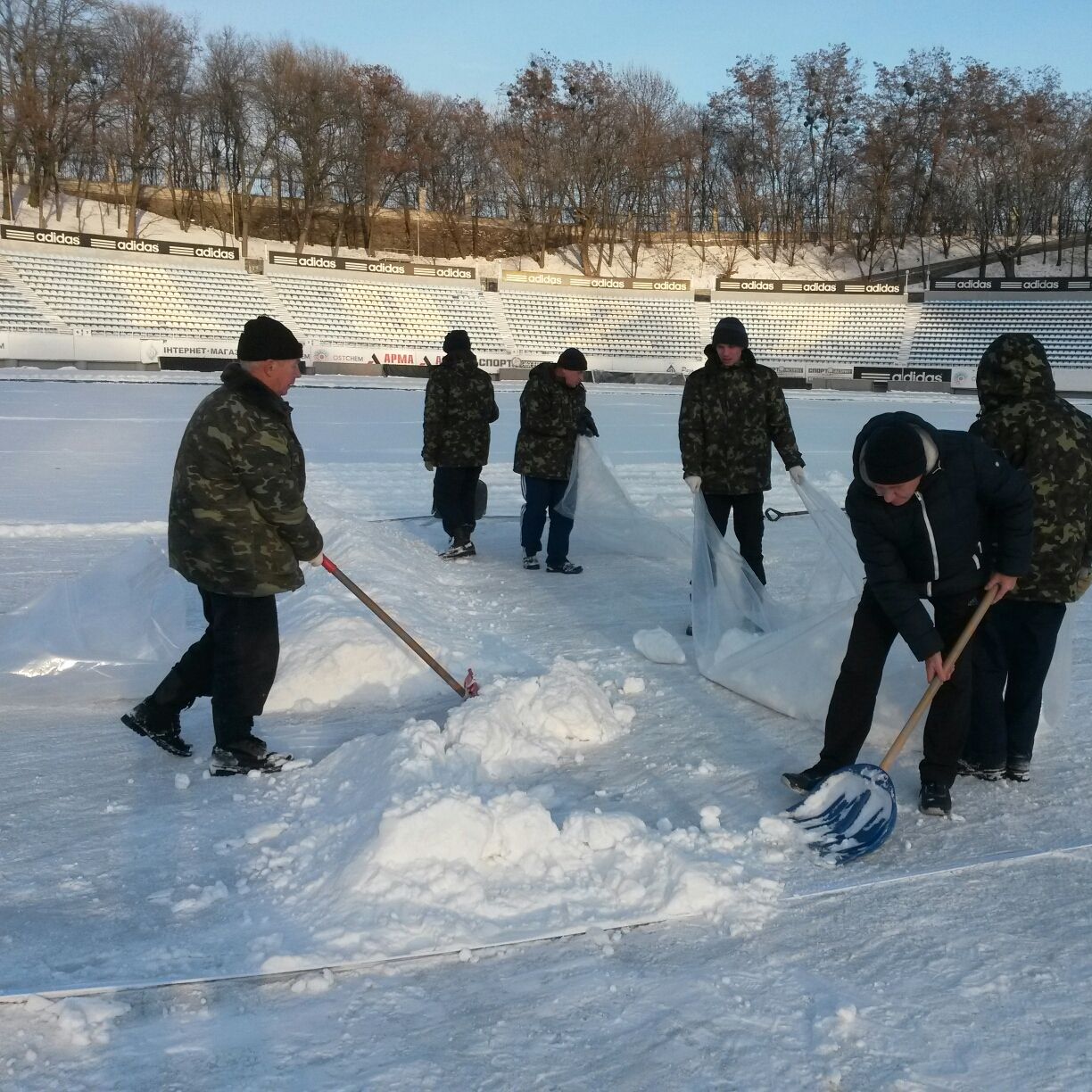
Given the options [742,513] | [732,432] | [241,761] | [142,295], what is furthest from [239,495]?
[142,295]

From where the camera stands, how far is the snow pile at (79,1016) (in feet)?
6.89

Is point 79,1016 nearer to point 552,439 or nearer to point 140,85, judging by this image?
point 552,439

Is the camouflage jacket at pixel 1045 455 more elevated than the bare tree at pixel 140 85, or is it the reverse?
the bare tree at pixel 140 85

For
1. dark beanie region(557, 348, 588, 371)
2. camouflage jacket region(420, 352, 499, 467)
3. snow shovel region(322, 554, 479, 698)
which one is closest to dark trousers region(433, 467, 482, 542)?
camouflage jacket region(420, 352, 499, 467)

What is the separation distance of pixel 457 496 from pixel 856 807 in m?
4.50

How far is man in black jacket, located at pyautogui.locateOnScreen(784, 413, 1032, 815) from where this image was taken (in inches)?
114

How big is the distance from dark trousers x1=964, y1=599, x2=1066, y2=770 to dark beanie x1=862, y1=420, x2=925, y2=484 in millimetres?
800

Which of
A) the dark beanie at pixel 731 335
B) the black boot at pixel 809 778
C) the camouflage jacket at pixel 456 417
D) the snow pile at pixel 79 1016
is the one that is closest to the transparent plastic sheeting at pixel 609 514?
the camouflage jacket at pixel 456 417

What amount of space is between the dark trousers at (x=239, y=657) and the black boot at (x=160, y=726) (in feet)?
0.69

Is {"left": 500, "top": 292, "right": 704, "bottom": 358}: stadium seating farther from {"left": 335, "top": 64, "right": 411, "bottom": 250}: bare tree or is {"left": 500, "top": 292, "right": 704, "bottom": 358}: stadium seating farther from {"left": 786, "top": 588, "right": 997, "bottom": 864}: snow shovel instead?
{"left": 786, "top": 588, "right": 997, "bottom": 864}: snow shovel

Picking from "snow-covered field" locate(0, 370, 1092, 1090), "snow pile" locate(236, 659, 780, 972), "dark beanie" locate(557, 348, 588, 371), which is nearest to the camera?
"snow-covered field" locate(0, 370, 1092, 1090)

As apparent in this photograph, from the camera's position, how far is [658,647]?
4816mm

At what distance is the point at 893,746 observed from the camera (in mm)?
3176

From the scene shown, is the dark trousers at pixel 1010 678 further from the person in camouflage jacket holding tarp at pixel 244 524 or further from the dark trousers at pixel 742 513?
the person in camouflage jacket holding tarp at pixel 244 524
